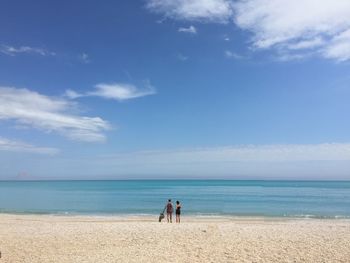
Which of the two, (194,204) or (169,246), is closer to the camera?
(169,246)

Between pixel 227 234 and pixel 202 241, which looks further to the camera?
pixel 227 234

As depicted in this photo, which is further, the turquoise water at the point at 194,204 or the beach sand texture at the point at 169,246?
the turquoise water at the point at 194,204

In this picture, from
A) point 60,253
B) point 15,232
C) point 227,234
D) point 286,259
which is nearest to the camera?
point 286,259

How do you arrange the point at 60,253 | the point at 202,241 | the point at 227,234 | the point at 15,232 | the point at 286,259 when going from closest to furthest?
the point at 286,259
the point at 60,253
the point at 202,241
the point at 227,234
the point at 15,232

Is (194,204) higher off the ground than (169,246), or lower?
lower

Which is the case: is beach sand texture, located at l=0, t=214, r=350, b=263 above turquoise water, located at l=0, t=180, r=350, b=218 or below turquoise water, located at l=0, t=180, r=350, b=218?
above

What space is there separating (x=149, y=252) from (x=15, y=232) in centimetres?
829

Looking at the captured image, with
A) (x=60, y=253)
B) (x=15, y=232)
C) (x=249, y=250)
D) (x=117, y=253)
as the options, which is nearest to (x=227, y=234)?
(x=249, y=250)

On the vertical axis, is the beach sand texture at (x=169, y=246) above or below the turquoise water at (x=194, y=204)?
above

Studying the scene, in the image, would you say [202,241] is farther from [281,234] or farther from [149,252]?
[281,234]

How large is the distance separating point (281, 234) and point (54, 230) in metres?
11.0

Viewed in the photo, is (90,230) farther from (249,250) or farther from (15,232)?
(249,250)

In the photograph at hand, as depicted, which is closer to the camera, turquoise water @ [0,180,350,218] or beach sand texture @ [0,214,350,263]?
beach sand texture @ [0,214,350,263]

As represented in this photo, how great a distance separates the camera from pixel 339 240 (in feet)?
49.4
